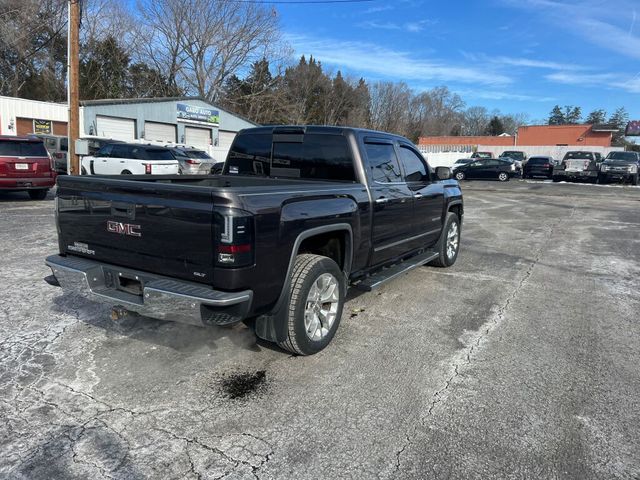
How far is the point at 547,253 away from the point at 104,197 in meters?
7.56

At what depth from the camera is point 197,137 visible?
35.5 meters

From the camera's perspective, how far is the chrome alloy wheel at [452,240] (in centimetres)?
707

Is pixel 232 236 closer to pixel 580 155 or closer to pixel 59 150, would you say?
pixel 59 150

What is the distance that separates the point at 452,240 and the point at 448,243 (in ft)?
0.60

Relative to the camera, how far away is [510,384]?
3564 mm

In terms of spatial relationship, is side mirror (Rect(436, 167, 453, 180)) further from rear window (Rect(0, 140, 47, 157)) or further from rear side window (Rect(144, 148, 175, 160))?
rear side window (Rect(144, 148, 175, 160))

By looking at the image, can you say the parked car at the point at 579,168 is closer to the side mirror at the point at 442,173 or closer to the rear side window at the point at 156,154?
the rear side window at the point at 156,154

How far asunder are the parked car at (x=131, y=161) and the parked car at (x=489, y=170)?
64.6ft

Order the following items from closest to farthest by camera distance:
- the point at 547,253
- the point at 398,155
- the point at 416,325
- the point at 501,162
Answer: the point at 416,325
the point at 398,155
the point at 547,253
the point at 501,162

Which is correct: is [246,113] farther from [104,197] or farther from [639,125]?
[639,125]

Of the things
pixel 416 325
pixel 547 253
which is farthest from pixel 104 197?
pixel 547 253

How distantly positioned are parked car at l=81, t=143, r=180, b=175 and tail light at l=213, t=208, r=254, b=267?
14.2 metres

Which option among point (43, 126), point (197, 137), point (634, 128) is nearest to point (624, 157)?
point (197, 137)

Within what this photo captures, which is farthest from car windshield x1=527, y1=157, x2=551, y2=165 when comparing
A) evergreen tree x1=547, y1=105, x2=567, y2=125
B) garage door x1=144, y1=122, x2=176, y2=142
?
Answer: evergreen tree x1=547, y1=105, x2=567, y2=125
